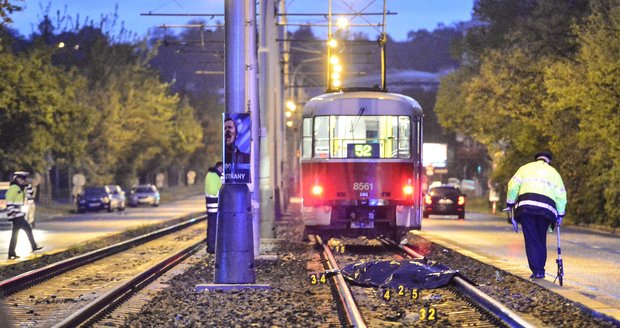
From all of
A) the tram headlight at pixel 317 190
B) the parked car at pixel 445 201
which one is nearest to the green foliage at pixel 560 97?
the parked car at pixel 445 201

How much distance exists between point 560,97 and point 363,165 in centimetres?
1641

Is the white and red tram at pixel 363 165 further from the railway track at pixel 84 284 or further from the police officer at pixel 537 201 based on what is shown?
the police officer at pixel 537 201

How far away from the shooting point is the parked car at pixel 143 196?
79.1m

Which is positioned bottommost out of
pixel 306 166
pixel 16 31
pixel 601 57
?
pixel 306 166

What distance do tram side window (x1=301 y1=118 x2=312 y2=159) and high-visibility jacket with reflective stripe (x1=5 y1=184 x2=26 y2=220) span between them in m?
6.36

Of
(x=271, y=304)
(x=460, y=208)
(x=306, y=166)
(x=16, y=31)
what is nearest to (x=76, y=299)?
(x=271, y=304)

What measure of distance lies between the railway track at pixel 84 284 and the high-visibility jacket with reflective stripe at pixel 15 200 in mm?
1810

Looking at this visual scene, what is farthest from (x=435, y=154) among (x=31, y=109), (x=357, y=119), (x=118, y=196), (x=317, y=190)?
(x=317, y=190)

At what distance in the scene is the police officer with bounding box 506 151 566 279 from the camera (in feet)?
55.6

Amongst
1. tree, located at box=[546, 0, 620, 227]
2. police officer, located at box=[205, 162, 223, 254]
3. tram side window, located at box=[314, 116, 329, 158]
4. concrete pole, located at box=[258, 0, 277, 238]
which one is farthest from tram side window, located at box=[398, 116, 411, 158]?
tree, located at box=[546, 0, 620, 227]

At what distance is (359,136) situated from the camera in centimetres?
2644

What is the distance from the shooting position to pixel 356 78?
5812 inches

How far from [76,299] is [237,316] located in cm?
364

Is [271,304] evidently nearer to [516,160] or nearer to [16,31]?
[516,160]
